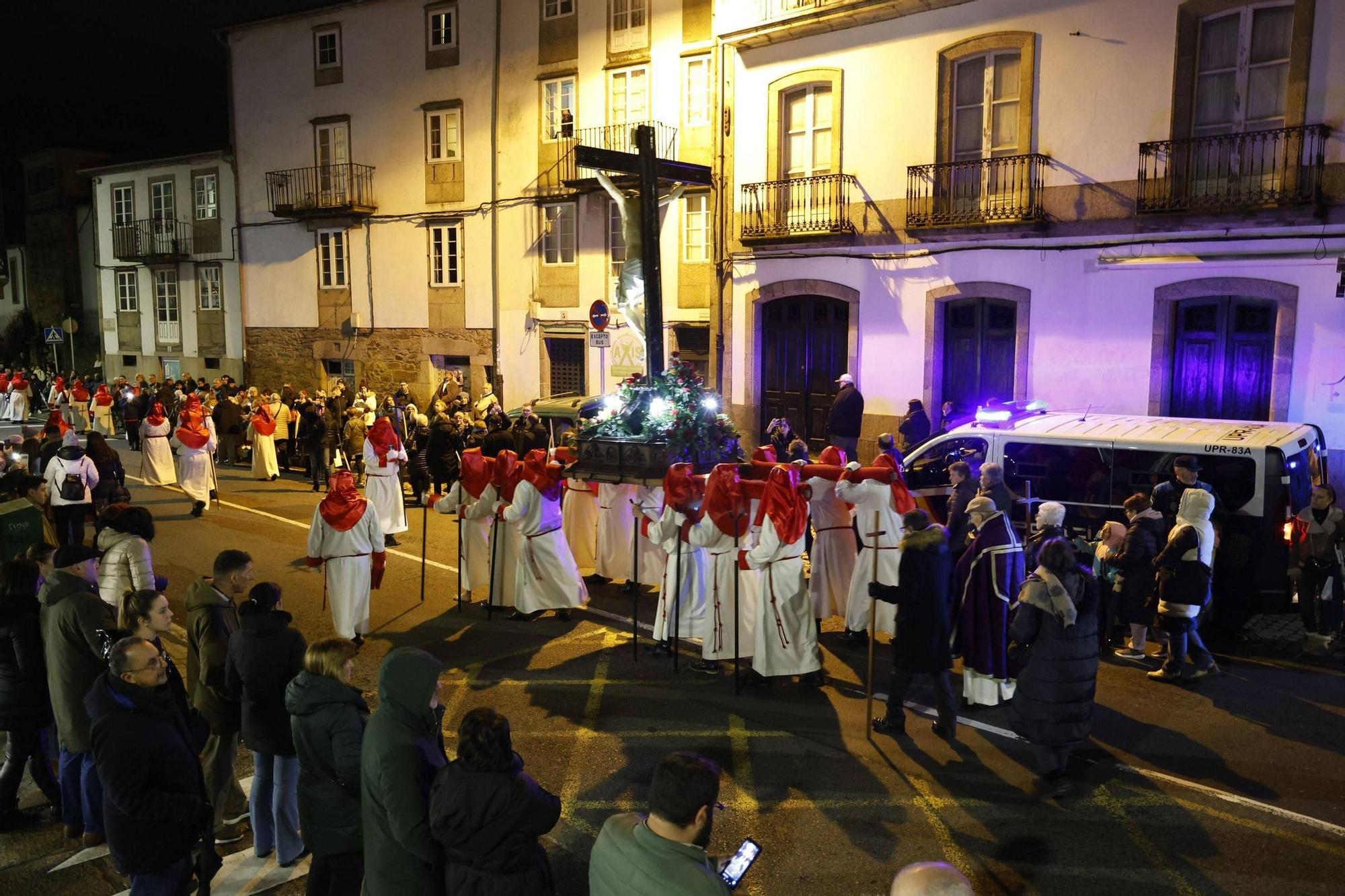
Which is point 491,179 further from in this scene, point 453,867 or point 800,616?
point 453,867

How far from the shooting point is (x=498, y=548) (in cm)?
1091

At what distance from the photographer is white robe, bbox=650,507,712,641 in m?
9.16

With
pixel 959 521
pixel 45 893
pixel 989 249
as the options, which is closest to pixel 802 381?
pixel 989 249

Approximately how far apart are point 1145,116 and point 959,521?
9256 millimetres

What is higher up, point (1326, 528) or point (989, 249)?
point (989, 249)

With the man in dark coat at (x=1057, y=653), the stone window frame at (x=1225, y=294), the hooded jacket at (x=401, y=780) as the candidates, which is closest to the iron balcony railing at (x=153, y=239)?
the stone window frame at (x=1225, y=294)

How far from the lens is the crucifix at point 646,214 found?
11.6 meters

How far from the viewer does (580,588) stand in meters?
10.6

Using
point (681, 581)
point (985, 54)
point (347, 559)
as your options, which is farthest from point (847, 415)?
point (347, 559)

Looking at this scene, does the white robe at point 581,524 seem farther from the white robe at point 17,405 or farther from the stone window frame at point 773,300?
the white robe at point 17,405

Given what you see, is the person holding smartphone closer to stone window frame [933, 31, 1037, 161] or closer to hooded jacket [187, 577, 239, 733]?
hooded jacket [187, 577, 239, 733]

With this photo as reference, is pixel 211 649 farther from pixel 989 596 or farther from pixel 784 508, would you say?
pixel 989 596

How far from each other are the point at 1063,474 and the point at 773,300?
1022 centimetres

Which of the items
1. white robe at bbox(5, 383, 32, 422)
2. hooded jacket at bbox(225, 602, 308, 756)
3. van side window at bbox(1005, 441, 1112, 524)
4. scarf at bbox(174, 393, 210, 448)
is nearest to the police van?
van side window at bbox(1005, 441, 1112, 524)
